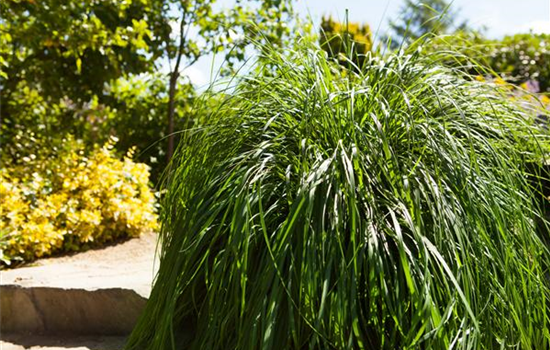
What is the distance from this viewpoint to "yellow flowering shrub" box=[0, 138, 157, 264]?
16.0ft

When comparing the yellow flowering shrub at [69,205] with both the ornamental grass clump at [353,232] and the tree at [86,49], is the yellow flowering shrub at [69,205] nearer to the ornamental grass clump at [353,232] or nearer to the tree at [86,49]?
the tree at [86,49]

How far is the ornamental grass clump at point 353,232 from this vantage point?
6.11ft

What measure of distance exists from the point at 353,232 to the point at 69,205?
3883 millimetres

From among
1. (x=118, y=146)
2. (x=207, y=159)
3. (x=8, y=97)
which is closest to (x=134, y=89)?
(x=118, y=146)

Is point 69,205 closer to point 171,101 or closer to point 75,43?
point 75,43

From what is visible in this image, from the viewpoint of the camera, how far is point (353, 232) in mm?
1838

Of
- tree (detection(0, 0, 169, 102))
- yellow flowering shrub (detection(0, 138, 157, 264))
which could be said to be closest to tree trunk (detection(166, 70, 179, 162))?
tree (detection(0, 0, 169, 102))

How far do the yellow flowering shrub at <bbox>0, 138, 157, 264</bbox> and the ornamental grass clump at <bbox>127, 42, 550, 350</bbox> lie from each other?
272cm

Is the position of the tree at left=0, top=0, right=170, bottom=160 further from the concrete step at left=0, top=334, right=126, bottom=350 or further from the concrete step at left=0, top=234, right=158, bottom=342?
the concrete step at left=0, top=334, right=126, bottom=350

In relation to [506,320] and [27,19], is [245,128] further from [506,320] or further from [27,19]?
[27,19]

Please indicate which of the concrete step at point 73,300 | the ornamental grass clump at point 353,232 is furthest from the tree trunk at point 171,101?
the ornamental grass clump at point 353,232

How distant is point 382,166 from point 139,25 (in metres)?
4.49

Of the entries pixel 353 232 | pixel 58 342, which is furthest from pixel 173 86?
pixel 353 232

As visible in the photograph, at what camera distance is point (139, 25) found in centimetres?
A: 604
